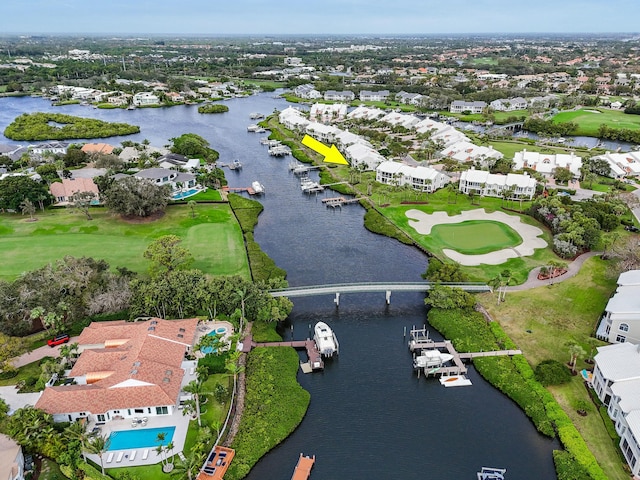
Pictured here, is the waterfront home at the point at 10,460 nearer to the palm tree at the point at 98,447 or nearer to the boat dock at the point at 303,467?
the palm tree at the point at 98,447

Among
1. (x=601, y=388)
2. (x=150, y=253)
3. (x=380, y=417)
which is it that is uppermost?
(x=150, y=253)

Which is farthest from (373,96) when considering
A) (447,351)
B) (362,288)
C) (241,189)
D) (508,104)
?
(447,351)

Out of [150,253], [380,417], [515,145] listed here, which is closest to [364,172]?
[515,145]

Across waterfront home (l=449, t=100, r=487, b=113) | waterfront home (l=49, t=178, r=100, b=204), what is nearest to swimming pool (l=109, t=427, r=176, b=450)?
waterfront home (l=49, t=178, r=100, b=204)

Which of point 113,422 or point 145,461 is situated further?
point 113,422

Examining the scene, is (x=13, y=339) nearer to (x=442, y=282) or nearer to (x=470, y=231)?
(x=442, y=282)

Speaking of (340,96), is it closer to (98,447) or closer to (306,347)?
(306,347)
